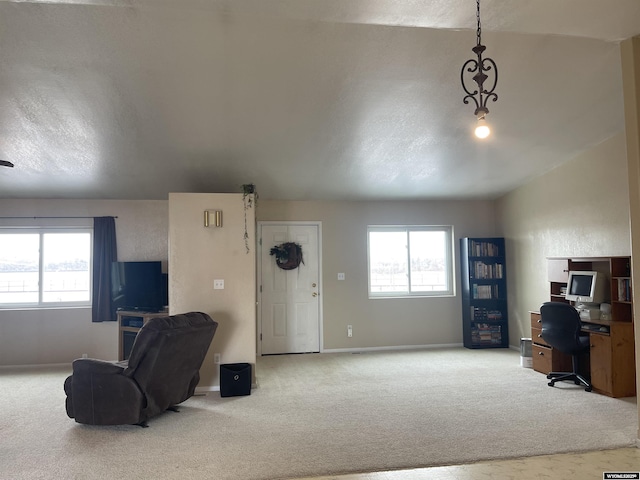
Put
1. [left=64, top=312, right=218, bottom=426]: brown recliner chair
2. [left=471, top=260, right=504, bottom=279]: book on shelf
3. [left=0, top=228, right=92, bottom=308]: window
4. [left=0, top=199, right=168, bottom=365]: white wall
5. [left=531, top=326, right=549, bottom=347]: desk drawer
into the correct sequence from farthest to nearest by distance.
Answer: [left=471, top=260, right=504, bottom=279]: book on shelf < [left=0, top=228, right=92, bottom=308]: window < [left=0, top=199, right=168, bottom=365]: white wall < [left=531, top=326, right=549, bottom=347]: desk drawer < [left=64, top=312, right=218, bottom=426]: brown recliner chair

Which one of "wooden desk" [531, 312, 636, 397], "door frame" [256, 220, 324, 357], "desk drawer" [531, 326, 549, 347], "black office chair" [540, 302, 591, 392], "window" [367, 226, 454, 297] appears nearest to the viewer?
"wooden desk" [531, 312, 636, 397]

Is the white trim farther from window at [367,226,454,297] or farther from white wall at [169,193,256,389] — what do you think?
white wall at [169,193,256,389]

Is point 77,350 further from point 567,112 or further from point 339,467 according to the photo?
point 567,112

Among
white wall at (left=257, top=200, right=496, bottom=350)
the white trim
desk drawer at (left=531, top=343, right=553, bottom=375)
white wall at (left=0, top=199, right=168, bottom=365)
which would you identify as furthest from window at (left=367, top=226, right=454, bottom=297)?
white wall at (left=0, top=199, right=168, bottom=365)

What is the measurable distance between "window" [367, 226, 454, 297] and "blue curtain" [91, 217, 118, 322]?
3.88m

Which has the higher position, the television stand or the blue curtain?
the blue curtain

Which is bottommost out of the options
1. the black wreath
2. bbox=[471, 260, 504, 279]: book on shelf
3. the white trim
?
the white trim

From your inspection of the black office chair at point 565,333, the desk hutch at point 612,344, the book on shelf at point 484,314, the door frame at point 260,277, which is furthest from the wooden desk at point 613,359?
the door frame at point 260,277

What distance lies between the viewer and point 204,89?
3893mm

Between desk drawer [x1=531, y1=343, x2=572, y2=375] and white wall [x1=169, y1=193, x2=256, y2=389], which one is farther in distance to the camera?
desk drawer [x1=531, y1=343, x2=572, y2=375]

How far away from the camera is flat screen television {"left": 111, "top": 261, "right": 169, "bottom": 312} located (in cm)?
598

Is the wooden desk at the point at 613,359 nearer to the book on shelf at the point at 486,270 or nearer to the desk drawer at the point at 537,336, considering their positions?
the desk drawer at the point at 537,336

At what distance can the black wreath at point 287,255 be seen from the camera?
671 cm

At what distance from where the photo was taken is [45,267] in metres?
6.37
